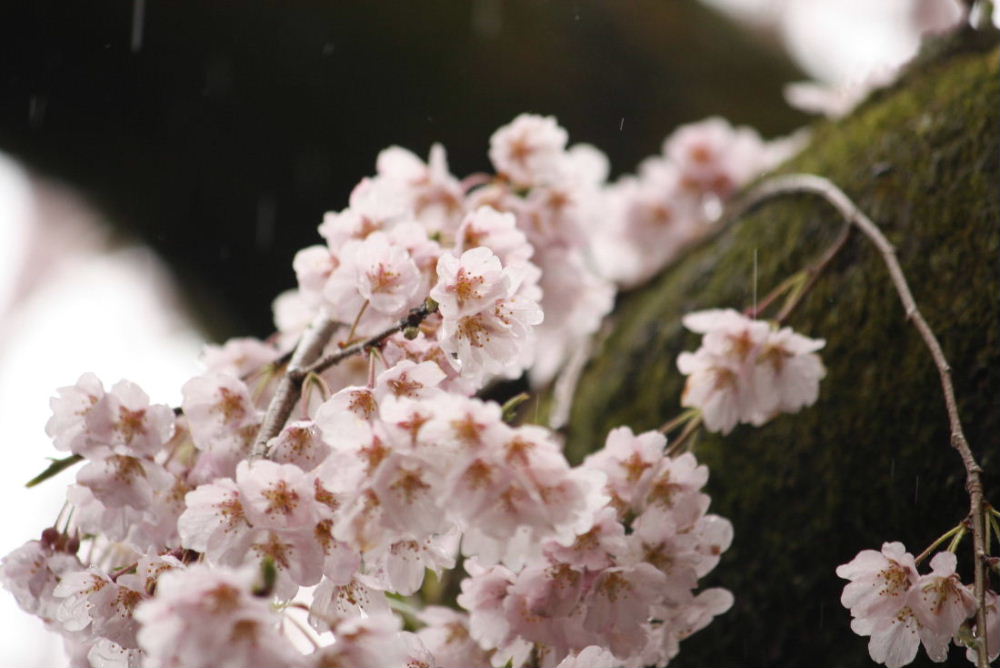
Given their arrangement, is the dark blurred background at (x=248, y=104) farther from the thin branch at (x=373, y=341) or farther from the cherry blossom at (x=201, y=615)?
the cherry blossom at (x=201, y=615)

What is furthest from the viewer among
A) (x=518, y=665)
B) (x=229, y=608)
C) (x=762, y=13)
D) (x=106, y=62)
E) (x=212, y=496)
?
(x=762, y=13)

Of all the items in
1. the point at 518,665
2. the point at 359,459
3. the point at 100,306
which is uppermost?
the point at 100,306

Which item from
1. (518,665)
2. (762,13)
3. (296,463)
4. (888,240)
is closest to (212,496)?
(296,463)

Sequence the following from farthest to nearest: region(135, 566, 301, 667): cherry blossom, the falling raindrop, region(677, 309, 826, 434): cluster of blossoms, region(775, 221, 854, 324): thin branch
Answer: the falling raindrop, region(775, 221, 854, 324): thin branch, region(677, 309, 826, 434): cluster of blossoms, region(135, 566, 301, 667): cherry blossom

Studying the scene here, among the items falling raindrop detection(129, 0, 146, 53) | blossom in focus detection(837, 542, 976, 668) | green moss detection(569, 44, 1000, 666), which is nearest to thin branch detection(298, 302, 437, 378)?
blossom in focus detection(837, 542, 976, 668)

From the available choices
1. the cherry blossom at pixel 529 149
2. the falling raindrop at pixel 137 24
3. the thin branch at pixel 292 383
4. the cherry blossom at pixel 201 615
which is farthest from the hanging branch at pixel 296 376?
the falling raindrop at pixel 137 24

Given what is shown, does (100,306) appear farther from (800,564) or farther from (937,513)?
(937,513)

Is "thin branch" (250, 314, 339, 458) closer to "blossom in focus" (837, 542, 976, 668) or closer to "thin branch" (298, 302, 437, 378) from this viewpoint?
"thin branch" (298, 302, 437, 378)

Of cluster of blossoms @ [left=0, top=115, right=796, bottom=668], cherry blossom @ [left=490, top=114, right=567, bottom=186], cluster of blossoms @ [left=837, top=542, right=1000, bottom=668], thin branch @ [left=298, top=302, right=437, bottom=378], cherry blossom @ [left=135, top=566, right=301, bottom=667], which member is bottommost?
cluster of blossoms @ [left=837, top=542, right=1000, bottom=668]
